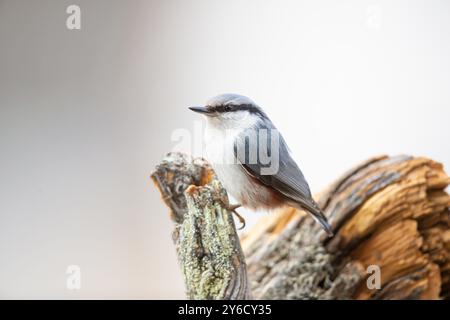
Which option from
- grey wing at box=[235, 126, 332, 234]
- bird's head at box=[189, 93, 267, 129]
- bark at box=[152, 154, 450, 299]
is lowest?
bark at box=[152, 154, 450, 299]

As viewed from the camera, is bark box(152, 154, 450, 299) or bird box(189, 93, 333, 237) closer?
bird box(189, 93, 333, 237)

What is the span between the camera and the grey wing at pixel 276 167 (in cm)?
145

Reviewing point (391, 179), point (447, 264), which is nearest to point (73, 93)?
point (391, 179)

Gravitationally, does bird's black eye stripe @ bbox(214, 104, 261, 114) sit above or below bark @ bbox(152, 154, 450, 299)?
above

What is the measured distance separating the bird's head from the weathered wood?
7.6 inches

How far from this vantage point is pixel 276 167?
1487 mm

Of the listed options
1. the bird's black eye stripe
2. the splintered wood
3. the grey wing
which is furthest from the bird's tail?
the bird's black eye stripe

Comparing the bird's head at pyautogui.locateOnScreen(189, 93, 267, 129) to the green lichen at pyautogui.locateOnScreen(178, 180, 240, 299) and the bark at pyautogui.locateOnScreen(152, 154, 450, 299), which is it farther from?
the bark at pyautogui.locateOnScreen(152, 154, 450, 299)

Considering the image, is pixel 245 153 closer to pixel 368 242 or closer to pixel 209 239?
pixel 209 239

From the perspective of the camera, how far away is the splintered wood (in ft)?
6.40

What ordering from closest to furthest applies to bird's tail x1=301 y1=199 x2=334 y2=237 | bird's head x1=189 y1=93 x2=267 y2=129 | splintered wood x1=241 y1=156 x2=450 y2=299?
bird's head x1=189 y1=93 x2=267 y2=129
bird's tail x1=301 y1=199 x2=334 y2=237
splintered wood x1=241 y1=156 x2=450 y2=299

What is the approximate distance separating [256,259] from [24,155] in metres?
1.15

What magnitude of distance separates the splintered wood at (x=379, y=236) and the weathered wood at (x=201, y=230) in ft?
1.62
